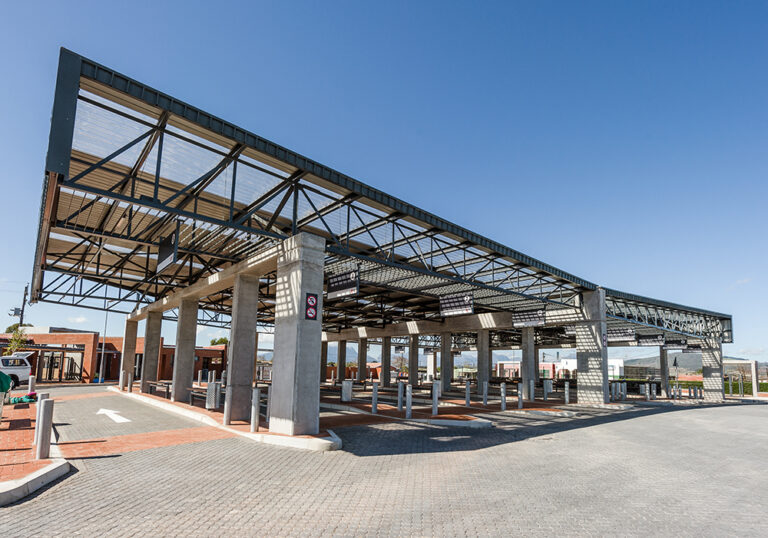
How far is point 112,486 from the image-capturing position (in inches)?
285

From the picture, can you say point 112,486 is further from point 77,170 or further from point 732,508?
point 732,508

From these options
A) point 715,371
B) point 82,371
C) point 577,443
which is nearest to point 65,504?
point 577,443

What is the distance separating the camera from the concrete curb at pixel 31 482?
6.34 meters

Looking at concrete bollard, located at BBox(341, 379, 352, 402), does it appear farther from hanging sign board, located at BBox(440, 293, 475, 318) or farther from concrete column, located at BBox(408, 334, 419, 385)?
concrete column, located at BBox(408, 334, 419, 385)

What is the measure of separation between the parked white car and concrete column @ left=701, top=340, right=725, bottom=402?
52620mm

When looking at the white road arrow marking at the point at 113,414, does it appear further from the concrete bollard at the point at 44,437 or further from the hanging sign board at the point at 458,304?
the hanging sign board at the point at 458,304

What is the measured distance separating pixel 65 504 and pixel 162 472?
189cm

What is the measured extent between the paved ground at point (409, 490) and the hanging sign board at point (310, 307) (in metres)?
3.38

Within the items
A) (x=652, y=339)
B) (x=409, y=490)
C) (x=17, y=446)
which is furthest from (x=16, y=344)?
(x=652, y=339)

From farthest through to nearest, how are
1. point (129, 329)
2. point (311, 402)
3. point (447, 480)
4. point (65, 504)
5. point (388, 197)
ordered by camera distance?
point (129, 329)
point (388, 197)
point (311, 402)
point (447, 480)
point (65, 504)

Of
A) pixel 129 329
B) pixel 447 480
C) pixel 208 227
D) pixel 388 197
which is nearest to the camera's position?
pixel 447 480

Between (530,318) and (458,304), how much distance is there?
8.23 metres

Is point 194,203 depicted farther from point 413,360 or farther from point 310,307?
point 413,360

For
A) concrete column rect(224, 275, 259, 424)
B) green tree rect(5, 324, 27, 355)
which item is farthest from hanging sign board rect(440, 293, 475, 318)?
green tree rect(5, 324, 27, 355)
